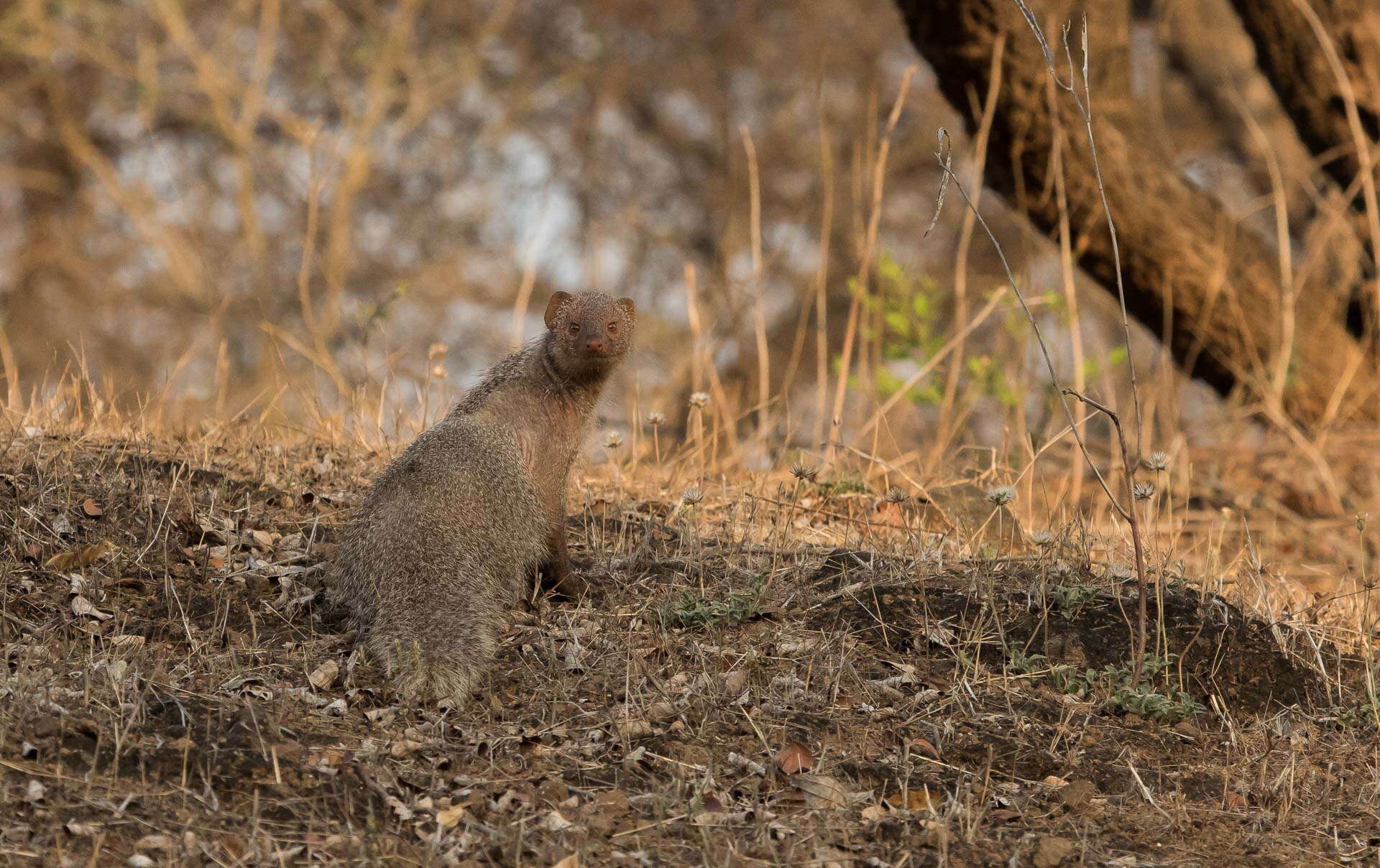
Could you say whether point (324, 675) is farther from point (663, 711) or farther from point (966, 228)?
point (966, 228)

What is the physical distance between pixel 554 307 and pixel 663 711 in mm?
1454

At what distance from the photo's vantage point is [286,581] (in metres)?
4.05

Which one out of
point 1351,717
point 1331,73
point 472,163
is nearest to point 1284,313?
point 1331,73

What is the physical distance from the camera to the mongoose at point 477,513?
355 cm

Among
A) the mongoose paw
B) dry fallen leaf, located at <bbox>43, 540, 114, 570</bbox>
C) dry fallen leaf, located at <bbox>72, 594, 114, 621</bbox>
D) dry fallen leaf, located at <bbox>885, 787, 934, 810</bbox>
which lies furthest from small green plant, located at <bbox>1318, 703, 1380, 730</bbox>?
dry fallen leaf, located at <bbox>43, 540, 114, 570</bbox>

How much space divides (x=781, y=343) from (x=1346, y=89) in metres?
7.12

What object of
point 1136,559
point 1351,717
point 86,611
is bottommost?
point 1351,717

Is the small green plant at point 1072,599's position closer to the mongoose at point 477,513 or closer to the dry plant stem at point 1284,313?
the mongoose at point 477,513

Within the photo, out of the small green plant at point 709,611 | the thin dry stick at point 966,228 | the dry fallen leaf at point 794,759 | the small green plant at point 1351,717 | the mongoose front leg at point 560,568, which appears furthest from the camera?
the thin dry stick at point 966,228

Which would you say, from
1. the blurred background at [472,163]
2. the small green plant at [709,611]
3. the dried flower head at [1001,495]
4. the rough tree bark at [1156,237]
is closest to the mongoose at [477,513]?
the small green plant at [709,611]

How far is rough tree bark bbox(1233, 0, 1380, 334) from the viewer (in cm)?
761

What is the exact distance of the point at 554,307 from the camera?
4363 mm

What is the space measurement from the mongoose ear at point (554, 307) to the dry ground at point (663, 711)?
70 cm

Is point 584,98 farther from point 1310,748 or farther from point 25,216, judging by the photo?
point 1310,748
